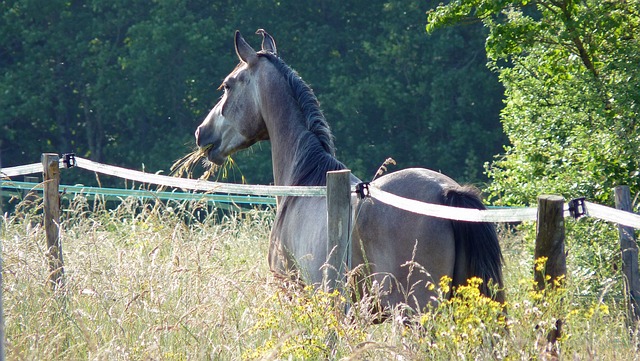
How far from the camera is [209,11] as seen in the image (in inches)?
861

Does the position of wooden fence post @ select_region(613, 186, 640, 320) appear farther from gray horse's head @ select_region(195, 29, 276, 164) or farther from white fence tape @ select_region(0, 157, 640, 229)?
gray horse's head @ select_region(195, 29, 276, 164)

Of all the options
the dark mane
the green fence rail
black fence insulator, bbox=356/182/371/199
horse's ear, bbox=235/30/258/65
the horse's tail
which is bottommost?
the horse's tail

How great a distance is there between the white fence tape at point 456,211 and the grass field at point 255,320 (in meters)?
0.27

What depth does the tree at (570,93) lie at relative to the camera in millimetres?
5664

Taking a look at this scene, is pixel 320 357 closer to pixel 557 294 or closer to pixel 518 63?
pixel 557 294

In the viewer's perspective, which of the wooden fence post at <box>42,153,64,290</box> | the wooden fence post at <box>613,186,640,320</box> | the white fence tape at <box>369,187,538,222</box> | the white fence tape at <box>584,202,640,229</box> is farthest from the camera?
the wooden fence post at <box>42,153,64,290</box>

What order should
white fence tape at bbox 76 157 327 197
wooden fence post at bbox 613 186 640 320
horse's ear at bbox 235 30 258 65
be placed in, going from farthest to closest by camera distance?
1. horse's ear at bbox 235 30 258 65
2. wooden fence post at bbox 613 186 640 320
3. white fence tape at bbox 76 157 327 197

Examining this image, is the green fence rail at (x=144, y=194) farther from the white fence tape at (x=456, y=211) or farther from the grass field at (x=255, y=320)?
the white fence tape at (x=456, y=211)

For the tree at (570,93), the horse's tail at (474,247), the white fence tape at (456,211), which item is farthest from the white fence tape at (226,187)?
the tree at (570,93)

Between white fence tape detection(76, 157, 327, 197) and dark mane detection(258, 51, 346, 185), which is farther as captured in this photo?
dark mane detection(258, 51, 346, 185)

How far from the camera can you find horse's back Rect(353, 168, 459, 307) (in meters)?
3.92

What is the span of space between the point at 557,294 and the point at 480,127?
16848 millimetres

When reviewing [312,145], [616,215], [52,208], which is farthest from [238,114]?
[616,215]

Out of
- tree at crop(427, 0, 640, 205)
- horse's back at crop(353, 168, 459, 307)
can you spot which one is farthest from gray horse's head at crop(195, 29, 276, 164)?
horse's back at crop(353, 168, 459, 307)
